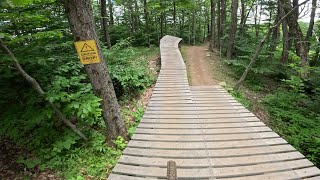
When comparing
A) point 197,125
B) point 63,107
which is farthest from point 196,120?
point 63,107

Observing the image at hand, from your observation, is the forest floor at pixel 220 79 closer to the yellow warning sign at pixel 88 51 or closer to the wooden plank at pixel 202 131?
the wooden plank at pixel 202 131

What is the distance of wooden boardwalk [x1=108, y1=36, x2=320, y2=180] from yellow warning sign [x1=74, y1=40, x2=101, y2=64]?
189cm

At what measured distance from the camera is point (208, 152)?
14.1 ft

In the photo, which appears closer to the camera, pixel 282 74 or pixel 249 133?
pixel 249 133

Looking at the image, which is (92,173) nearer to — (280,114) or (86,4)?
(86,4)

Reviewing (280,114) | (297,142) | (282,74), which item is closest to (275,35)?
(282,74)

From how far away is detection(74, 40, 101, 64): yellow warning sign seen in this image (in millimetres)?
4315

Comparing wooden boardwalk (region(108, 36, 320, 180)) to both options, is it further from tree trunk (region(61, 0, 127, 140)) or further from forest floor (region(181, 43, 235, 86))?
forest floor (region(181, 43, 235, 86))

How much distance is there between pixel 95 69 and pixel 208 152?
2.79 meters

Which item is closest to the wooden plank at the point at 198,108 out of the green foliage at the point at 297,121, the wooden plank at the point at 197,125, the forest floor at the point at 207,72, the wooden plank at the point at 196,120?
the wooden plank at the point at 196,120

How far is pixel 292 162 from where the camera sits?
4.05 m

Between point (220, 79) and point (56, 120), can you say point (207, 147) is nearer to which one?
point (56, 120)

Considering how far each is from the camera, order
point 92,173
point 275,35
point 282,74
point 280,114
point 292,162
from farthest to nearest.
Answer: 1. point 275,35
2. point 282,74
3. point 280,114
4. point 92,173
5. point 292,162

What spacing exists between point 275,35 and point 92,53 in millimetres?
17864
